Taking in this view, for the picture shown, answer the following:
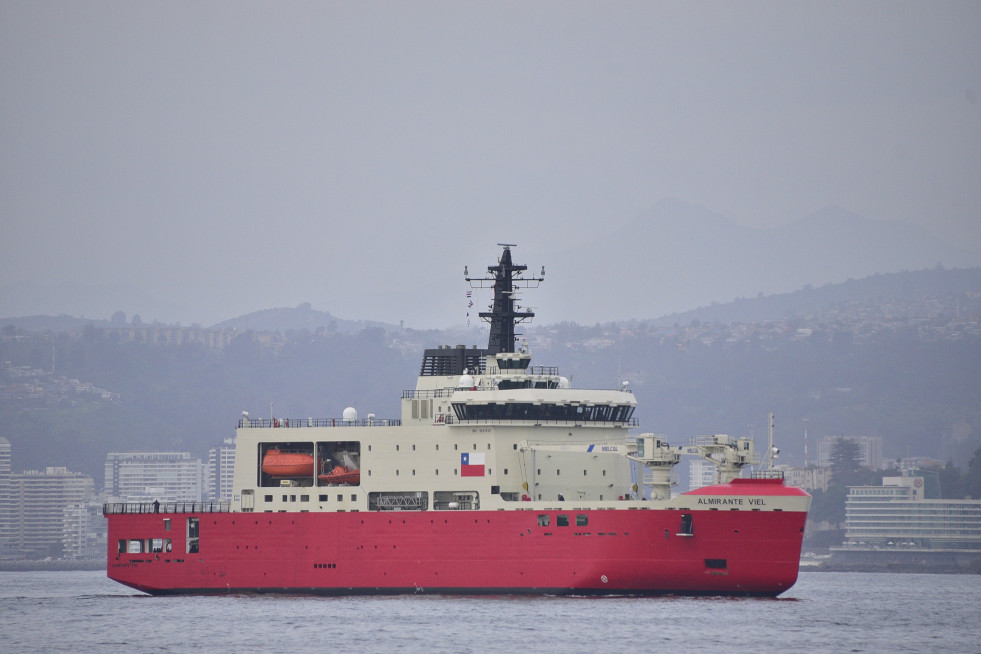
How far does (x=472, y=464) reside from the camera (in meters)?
54.3

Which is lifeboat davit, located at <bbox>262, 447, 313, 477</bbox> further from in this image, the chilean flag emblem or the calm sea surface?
the chilean flag emblem

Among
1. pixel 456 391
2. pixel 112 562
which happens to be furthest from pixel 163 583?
pixel 456 391

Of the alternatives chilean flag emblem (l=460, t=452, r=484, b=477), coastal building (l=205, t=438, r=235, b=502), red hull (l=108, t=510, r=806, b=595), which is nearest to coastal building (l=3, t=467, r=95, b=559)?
coastal building (l=205, t=438, r=235, b=502)

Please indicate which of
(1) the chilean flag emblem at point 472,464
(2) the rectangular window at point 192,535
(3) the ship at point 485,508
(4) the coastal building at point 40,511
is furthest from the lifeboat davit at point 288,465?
(4) the coastal building at point 40,511

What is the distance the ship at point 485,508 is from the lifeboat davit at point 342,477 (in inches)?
1.7

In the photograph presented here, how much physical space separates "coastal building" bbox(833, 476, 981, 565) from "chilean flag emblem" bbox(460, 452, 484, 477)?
72.2 m

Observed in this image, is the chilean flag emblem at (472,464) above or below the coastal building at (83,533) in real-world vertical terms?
above

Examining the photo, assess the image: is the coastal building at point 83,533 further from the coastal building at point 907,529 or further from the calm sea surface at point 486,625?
the calm sea surface at point 486,625

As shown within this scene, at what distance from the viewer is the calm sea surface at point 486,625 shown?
4338 centimetres

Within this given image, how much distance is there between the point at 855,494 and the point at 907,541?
7.89m

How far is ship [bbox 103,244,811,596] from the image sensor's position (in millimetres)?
51375

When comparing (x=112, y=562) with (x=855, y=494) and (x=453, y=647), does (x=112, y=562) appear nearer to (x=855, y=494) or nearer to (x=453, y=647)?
(x=453, y=647)

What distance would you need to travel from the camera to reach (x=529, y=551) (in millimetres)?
52625

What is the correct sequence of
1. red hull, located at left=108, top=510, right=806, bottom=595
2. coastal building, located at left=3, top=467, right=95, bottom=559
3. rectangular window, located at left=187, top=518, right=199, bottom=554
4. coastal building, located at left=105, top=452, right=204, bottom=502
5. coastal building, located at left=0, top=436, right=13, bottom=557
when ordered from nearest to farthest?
red hull, located at left=108, top=510, right=806, bottom=595 < rectangular window, located at left=187, top=518, right=199, bottom=554 < coastal building, located at left=3, top=467, right=95, bottom=559 < coastal building, located at left=0, top=436, right=13, bottom=557 < coastal building, located at left=105, top=452, right=204, bottom=502
